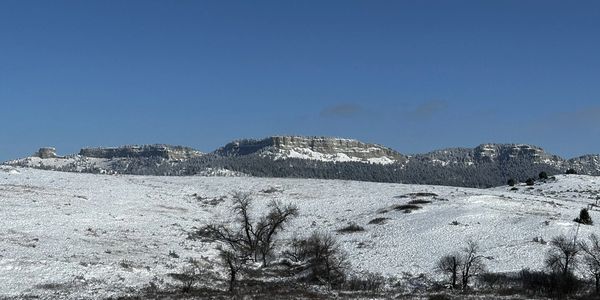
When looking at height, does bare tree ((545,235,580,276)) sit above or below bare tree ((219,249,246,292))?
above

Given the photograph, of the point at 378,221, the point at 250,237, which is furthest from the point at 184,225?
the point at 378,221

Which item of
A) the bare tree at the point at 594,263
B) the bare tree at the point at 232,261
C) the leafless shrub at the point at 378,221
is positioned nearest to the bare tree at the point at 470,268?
the bare tree at the point at 594,263

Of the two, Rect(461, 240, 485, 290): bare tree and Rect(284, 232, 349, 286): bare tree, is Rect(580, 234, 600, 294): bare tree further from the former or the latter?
Rect(284, 232, 349, 286): bare tree

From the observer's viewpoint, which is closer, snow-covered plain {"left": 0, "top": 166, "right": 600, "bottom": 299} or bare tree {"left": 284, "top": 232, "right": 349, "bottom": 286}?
snow-covered plain {"left": 0, "top": 166, "right": 600, "bottom": 299}

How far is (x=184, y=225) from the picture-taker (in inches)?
2525

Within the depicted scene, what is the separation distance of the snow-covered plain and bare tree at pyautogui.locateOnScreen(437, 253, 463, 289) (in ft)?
3.46

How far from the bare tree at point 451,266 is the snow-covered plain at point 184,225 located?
1.05 metres

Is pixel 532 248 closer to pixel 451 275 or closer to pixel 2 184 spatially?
pixel 451 275

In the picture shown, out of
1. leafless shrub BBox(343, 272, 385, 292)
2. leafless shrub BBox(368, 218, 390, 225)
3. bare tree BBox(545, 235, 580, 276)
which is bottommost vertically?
leafless shrub BBox(343, 272, 385, 292)

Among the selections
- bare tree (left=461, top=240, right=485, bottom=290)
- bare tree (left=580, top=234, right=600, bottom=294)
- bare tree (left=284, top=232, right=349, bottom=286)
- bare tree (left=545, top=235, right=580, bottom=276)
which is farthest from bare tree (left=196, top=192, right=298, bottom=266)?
bare tree (left=580, top=234, right=600, bottom=294)

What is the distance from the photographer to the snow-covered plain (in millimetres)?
39281

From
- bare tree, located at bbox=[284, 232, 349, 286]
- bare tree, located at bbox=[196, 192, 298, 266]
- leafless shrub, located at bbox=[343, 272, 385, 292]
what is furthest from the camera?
bare tree, located at bbox=[196, 192, 298, 266]

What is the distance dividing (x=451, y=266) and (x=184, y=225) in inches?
1272

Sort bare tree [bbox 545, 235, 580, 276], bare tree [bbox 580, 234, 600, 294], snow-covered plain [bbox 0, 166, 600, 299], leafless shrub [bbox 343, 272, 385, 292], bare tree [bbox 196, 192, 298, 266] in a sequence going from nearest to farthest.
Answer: bare tree [bbox 580, 234, 600, 294], snow-covered plain [bbox 0, 166, 600, 299], bare tree [bbox 545, 235, 580, 276], leafless shrub [bbox 343, 272, 385, 292], bare tree [bbox 196, 192, 298, 266]
